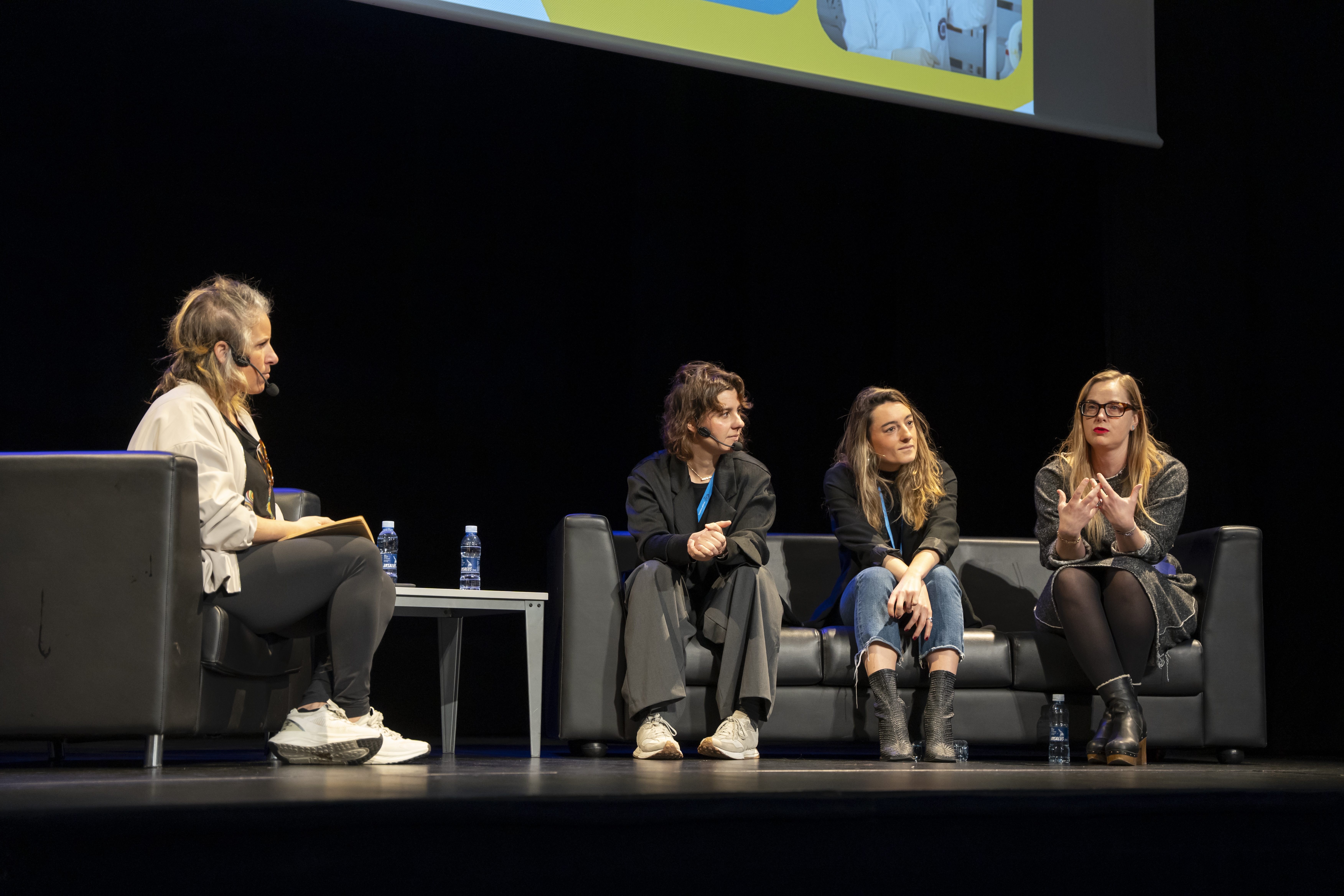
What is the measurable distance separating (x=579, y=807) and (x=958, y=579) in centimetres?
270

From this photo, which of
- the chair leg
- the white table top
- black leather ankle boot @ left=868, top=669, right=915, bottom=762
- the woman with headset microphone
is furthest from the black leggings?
black leather ankle boot @ left=868, top=669, right=915, bottom=762

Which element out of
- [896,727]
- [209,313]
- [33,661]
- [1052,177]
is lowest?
[896,727]

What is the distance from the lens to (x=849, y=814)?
130 cm

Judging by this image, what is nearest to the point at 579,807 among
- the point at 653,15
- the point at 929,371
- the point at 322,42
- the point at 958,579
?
the point at 958,579

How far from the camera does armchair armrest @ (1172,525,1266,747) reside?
10.4 ft

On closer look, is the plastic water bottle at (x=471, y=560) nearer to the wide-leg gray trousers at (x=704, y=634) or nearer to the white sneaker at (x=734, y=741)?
the wide-leg gray trousers at (x=704, y=634)

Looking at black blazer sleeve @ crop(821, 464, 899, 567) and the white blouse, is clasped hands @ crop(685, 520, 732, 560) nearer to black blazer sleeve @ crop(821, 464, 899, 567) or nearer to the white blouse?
black blazer sleeve @ crop(821, 464, 899, 567)

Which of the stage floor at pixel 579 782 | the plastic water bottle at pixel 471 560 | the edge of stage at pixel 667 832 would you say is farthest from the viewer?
the plastic water bottle at pixel 471 560

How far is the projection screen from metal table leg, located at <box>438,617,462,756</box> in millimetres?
1849

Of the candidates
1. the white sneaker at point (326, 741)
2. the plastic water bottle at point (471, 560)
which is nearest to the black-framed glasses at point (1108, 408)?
the plastic water bottle at point (471, 560)

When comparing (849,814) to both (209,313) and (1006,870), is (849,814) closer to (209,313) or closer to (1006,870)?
(1006,870)

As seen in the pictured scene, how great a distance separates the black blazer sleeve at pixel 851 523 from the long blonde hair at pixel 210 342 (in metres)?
1.64

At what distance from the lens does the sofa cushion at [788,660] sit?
301cm

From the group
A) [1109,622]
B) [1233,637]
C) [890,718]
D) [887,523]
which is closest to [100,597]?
[890,718]
